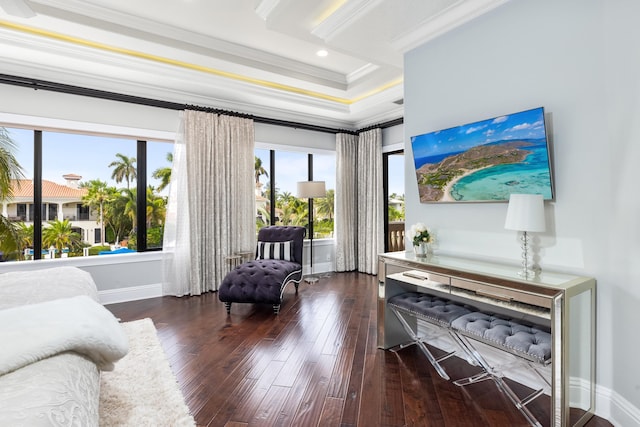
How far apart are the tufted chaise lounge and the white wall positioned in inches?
84.9

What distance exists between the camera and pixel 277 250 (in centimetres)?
477

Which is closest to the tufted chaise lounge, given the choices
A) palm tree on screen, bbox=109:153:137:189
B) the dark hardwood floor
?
the dark hardwood floor

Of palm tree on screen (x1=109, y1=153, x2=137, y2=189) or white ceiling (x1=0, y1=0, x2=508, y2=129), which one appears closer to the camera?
white ceiling (x1=0, y1=0, x2=508, y2=129)

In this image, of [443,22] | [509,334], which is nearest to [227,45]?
[443,22]

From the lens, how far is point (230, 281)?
12.7 ft

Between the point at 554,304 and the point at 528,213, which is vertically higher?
the point at 528,213

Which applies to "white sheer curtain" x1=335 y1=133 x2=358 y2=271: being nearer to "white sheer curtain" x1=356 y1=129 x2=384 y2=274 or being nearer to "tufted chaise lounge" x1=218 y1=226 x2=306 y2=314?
"white sheer curtain" x1=356 y1=129 x2=384 y2=274

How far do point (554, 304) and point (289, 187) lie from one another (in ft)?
15.8

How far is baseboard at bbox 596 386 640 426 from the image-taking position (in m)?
1.79

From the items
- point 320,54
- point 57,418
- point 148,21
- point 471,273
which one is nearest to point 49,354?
point 57,418

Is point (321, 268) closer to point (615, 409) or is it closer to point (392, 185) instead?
point (392, 185)

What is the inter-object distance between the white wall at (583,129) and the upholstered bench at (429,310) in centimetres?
49

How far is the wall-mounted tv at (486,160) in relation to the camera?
2.20 metres

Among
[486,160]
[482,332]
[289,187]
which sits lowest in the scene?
[482,332]
